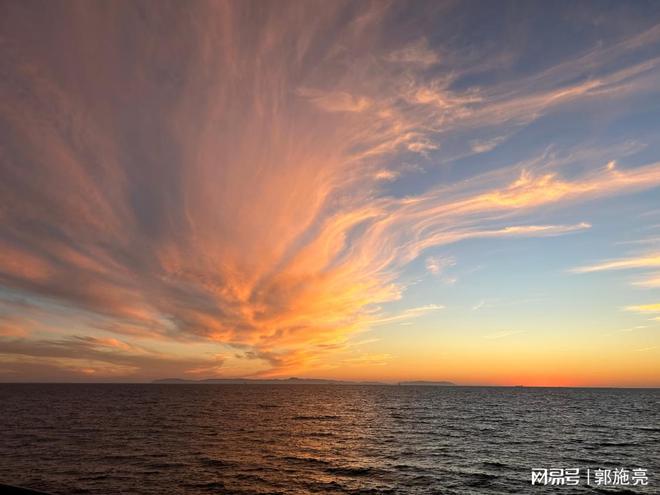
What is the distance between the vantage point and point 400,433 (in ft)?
200

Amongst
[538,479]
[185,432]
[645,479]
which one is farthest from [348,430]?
[645,479]

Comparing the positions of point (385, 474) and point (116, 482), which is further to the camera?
point (385, 474)

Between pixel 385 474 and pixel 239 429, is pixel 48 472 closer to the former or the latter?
pixel 385 474

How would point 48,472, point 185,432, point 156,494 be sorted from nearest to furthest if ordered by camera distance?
point 156,494 → point 48,472 → point 185,432

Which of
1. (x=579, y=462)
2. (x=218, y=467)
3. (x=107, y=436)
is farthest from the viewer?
(x=107, y=436)

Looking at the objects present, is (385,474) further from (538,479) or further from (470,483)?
(538,479)

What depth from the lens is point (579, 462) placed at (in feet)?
136

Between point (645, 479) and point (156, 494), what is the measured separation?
123ft
